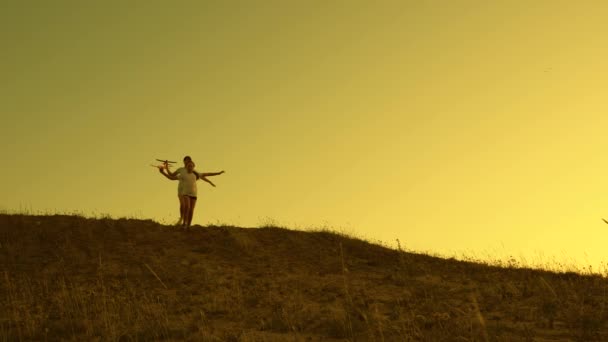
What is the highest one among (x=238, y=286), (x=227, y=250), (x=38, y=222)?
(x=38, y=222)

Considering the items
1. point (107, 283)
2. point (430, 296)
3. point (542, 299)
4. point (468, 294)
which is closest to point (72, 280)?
point (107, 283)

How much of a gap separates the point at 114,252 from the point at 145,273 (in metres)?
2.00

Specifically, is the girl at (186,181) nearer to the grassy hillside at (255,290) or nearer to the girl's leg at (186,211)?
the girl's leg at (186,211)

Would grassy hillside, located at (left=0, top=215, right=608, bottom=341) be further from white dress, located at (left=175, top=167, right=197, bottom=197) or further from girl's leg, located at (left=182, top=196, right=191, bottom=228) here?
white dress, located at (left=175, top=167, right=197, bottom=197)

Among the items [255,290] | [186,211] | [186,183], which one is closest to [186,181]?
[186,183]

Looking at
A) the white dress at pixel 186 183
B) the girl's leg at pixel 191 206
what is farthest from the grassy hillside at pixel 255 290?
the white dress at pixel 186 183

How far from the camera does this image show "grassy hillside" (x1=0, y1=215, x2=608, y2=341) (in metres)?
8.24

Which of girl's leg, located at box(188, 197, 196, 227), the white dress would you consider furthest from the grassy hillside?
the white dress

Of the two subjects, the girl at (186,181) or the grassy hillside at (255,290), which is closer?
the grassy hillside at (255,290)

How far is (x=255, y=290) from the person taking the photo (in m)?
11.4

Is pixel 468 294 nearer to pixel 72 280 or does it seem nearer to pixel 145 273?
pixel 145 273

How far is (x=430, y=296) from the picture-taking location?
11.2m

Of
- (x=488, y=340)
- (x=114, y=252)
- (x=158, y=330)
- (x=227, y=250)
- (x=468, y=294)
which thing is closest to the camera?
(x=488, y=340)

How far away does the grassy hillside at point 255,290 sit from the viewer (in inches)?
324
